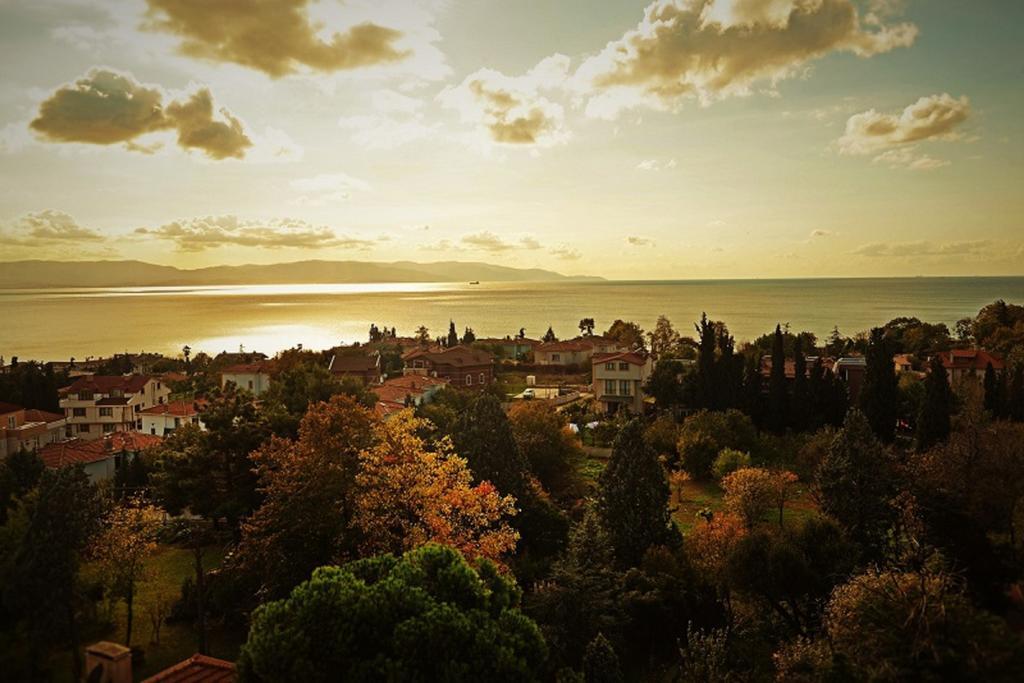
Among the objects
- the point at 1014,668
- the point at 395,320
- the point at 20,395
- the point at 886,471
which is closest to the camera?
the point at 1014,668

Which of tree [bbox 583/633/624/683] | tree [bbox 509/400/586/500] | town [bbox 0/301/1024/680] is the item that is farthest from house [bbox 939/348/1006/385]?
tree [bbox 583/633/624/683]

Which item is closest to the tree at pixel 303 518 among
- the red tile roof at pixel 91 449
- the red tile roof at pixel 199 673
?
the red tile roof at pixel 199 673

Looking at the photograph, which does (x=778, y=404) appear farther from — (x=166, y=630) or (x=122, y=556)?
(x=122, y=556)

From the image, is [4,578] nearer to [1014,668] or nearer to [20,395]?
[1014,668]

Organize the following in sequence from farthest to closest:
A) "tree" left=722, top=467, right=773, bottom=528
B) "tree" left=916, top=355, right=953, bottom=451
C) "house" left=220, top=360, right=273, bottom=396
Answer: "house" left=220, top=360, right=273, bottom=396 < "tree" left=916, top=355, right=953, bottom=451 < "tree" left=722, top=467, right=773, bottom=528

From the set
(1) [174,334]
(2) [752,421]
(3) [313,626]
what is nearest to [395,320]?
(1) [174,334]

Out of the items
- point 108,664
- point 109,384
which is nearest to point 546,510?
point 108,664

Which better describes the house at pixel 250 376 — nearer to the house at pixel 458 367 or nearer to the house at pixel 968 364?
the house at pixel 458 367

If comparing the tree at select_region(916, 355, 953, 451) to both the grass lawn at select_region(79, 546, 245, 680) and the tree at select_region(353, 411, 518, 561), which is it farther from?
the grass lawn at select_region(79, 546, 245, 680)
